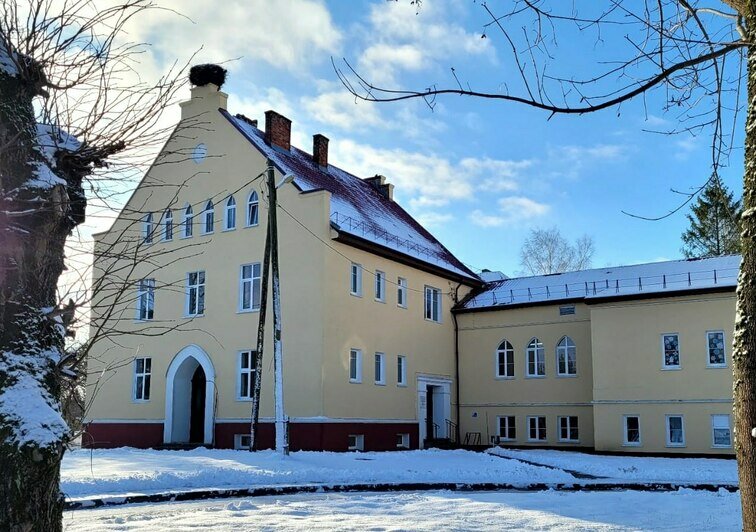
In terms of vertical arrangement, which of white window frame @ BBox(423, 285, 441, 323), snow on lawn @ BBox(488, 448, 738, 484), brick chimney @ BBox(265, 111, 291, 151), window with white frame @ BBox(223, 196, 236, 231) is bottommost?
snow on lawn @ BBox(488, 448, 738, 484)

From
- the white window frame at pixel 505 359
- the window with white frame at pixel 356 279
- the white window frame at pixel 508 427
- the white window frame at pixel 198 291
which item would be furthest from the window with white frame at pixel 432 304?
the white window frame at pixel 198 291

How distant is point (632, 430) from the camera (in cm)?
2994

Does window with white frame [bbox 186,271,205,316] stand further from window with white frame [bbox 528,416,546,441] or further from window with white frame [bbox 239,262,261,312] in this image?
window with white frame [bbox 528,416,546,441]

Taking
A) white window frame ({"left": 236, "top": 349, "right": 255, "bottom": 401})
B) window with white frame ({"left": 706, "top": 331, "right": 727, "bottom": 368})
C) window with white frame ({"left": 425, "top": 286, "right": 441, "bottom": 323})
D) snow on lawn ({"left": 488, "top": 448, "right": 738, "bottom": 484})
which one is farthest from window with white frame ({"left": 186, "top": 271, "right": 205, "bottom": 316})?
window with white frame ({"left": 706, "top": 331, "right": 727, "bottom": 368})

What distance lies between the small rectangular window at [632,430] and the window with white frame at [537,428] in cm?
439

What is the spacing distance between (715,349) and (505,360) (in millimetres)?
9531

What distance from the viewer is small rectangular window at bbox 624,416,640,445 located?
29.7 metres

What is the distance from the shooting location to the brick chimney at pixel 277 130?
3338 centimetres

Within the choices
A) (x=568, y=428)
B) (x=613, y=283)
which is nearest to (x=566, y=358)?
(x=568, y=428)

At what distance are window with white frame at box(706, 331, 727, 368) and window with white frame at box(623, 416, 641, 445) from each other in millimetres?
3596

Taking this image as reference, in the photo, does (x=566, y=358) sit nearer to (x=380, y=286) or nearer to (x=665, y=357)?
(x=665, y=357)

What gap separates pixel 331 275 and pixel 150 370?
982 centimetres

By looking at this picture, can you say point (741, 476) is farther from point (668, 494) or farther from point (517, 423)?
point (517, 423)

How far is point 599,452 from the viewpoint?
3012cm
